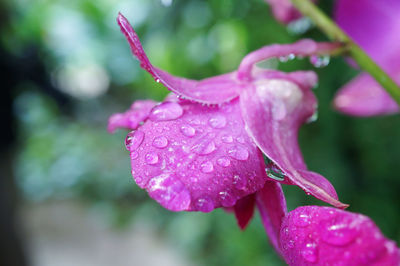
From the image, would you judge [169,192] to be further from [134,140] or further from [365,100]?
[365,100]

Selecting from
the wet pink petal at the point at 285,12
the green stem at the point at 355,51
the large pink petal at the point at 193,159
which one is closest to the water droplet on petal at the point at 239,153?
the large pink petal at the point at 193,159

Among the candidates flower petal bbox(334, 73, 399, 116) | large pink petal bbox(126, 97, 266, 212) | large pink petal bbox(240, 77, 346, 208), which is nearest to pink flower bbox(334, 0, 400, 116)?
flower petal bbox(334, 73, 399, 116)

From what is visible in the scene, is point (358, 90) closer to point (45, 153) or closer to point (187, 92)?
point (187, 92)

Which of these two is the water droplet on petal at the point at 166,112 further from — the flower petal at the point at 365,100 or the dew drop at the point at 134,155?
the flower petal at the point at 365,100

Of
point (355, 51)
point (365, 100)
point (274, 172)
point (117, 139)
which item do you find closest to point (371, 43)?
point (365, 100)

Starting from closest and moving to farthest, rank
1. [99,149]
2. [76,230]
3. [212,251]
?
1. [212,251]
2. [76,230]
3. [99,149]

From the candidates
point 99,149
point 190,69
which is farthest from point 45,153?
point 190,69
